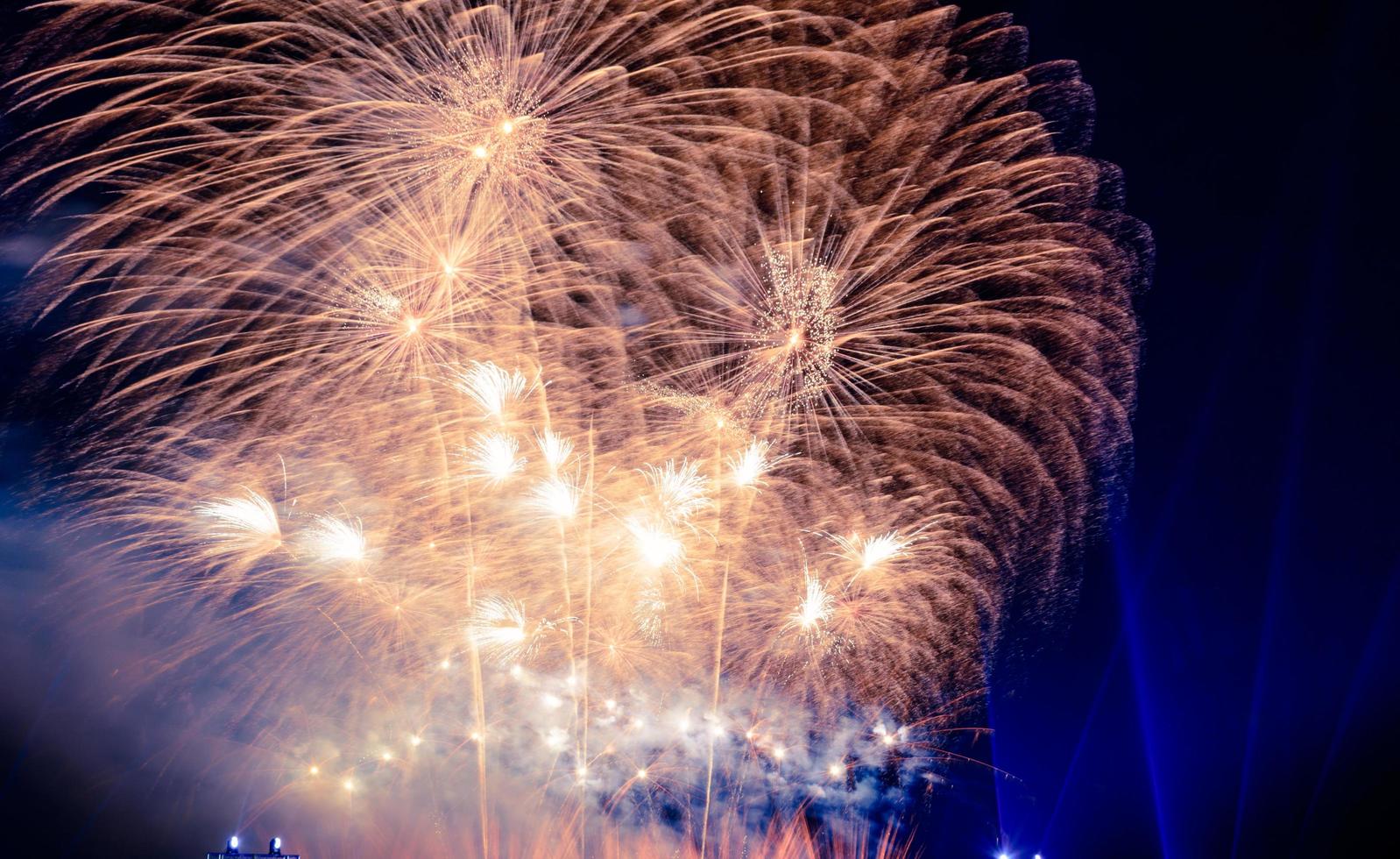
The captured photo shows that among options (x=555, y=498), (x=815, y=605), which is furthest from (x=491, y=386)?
(x=815, y=605)

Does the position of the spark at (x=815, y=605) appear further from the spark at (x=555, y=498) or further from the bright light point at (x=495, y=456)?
the bright light point at (x=495, y=456)

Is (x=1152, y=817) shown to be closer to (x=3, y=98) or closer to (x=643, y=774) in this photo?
(x=643, y=774)

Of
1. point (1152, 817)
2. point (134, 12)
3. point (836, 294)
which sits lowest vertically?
point (1152, 817)

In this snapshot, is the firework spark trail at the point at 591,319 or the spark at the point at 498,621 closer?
the firework spark trail at the point at 591,319

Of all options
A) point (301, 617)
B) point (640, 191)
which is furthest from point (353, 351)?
point (301, 617)

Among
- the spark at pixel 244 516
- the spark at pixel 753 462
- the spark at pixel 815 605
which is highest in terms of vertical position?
the spark at pixel 244 516

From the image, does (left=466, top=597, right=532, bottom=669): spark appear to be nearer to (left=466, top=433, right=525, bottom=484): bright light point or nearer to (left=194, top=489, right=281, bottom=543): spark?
(left=466, top=433, right=525, bottom=484): bright light point

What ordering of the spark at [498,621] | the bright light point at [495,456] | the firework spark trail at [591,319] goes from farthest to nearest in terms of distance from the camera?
the spark at [498,621] → the bright light point at [495,456] → the firework spark trail at [591,319]

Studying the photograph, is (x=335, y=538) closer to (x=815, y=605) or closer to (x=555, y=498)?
(x=555, y=498)

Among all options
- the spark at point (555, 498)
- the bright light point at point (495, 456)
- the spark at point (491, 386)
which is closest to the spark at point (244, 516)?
the bright light point at point (495, 456)
